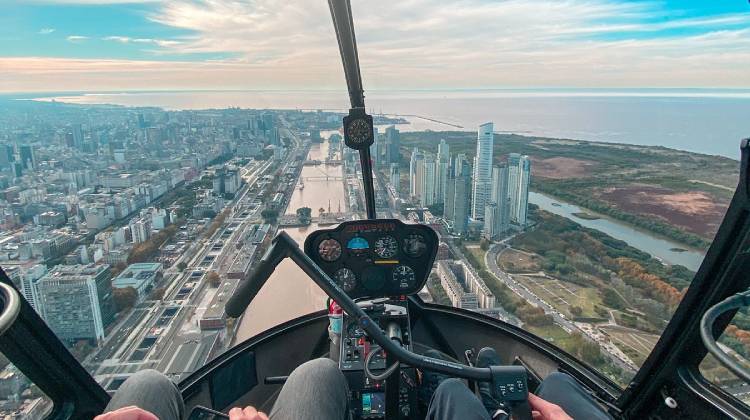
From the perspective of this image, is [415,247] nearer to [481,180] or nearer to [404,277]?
[404,277]

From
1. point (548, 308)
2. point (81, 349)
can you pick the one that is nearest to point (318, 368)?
point (81, 349)

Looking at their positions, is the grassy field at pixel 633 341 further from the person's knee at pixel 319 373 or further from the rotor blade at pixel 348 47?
the rotor blade at pixel 348 47

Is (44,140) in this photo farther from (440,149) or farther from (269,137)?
(440,149)

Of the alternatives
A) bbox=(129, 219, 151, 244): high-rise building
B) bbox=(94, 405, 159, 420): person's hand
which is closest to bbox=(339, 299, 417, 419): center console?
bbox=(94, 405, 159, 420): person's hand

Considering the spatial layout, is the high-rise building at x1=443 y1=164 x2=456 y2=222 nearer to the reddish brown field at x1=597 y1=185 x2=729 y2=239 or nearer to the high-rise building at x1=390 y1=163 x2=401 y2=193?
the high-rise building at x1=390 y1=163 x2=401 y2=193

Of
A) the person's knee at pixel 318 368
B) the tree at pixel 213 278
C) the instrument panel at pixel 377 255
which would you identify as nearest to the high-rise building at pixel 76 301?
the tree at pixel 213 278

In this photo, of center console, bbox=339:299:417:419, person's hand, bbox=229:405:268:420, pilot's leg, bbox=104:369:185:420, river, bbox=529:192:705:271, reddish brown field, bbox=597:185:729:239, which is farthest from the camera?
center console, bbox=339:299:417:419
